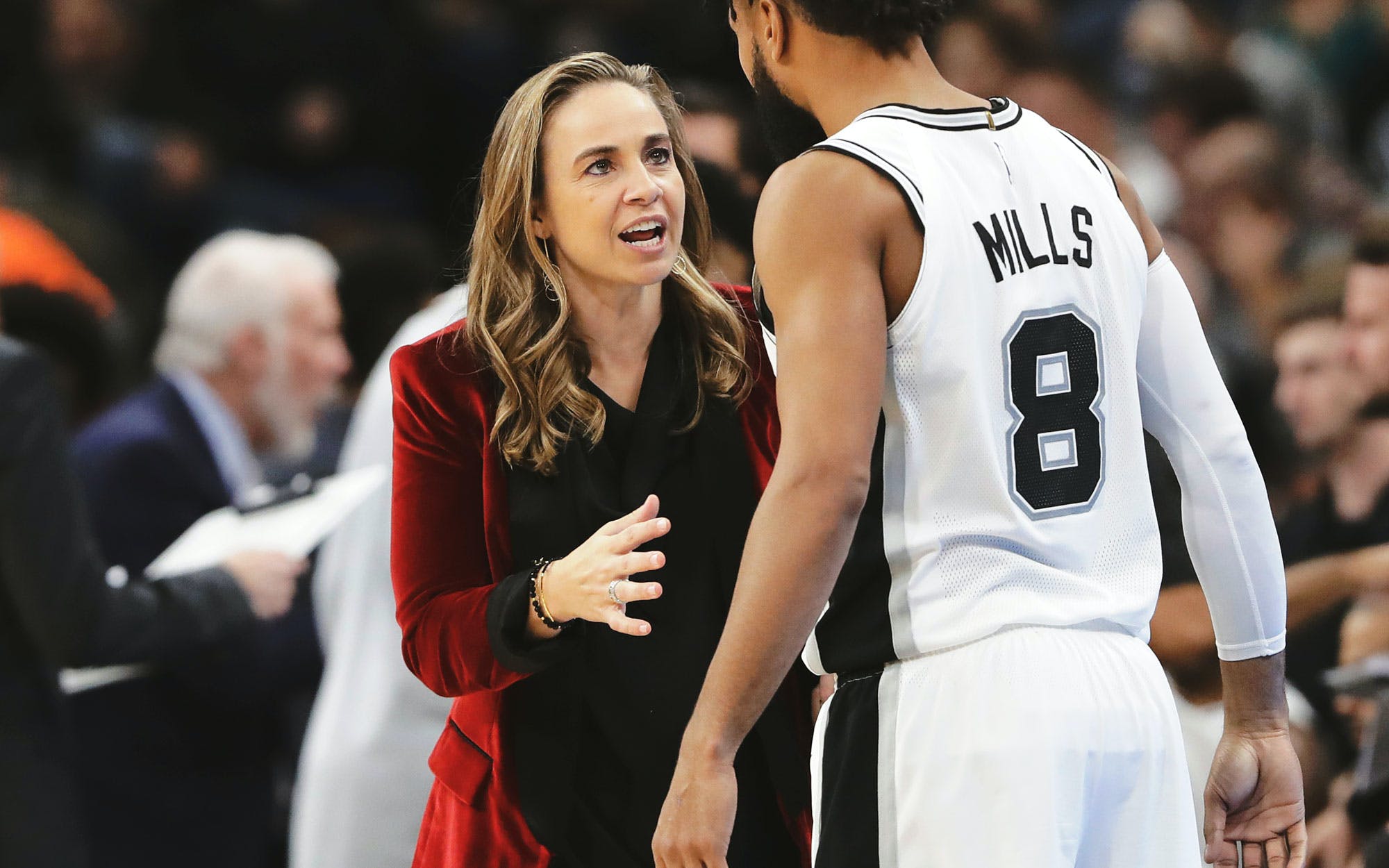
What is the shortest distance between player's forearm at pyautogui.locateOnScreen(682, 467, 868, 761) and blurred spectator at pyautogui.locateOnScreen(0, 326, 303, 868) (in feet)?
5.82

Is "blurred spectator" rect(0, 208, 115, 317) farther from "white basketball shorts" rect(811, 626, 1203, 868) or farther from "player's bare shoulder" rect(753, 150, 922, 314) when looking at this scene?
"white basketball shorts" rect(811, 626, 1203, 868)

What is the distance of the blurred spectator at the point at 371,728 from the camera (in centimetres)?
367

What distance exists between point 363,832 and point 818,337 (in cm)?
200

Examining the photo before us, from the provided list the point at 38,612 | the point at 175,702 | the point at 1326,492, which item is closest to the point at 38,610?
the point at 38,612

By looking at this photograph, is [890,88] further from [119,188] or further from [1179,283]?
[119,188]

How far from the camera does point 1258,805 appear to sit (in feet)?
8.51

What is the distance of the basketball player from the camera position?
2195mm

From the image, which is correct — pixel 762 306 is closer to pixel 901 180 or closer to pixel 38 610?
pixel 901 180

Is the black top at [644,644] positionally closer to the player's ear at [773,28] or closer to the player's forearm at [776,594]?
the player's forearm at [776,594]

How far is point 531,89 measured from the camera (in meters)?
2.76

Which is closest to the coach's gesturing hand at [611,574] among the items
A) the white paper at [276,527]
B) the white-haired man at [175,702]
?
A: the white paper at [276,527]

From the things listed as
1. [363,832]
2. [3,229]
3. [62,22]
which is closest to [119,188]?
[62,22]

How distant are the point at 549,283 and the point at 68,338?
2821mm

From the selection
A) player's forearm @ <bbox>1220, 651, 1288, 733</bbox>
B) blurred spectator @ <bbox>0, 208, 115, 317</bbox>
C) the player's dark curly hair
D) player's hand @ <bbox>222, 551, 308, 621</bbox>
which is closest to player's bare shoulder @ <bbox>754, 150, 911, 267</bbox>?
the player's dark curly hair
